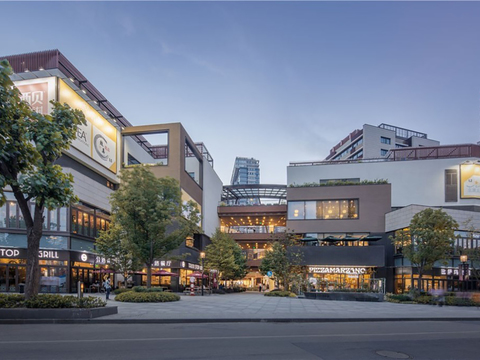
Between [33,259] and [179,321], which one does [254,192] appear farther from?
[33,259]

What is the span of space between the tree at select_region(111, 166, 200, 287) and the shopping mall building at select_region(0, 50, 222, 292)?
2080 mm

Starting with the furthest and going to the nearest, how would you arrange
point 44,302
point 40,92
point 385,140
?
point 385,140
point 40,92
point 44,302

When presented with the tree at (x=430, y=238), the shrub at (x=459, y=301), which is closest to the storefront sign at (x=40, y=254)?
the tree at (x=430, y=238)

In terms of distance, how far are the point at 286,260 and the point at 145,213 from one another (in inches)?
730

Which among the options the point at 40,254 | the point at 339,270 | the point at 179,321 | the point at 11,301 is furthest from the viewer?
the point at 339,270

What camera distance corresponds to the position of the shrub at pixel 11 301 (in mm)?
15117

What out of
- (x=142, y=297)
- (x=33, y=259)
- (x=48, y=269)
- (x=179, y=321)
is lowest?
(x=48, y=269)

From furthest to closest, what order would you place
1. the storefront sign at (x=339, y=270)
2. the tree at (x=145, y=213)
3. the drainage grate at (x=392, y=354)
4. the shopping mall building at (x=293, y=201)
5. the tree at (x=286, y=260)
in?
the storefront sign at (x=339, y=270), the tree at (x=286, y=260), the shopping mall building at (x=293, y=201), the tree at (x=145, y=213), the drainage grate at (x=392, y=354)

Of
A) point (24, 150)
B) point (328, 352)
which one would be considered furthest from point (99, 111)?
point (328, 352)

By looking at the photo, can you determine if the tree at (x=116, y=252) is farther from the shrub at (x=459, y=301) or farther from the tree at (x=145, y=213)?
the shrub at (x=459, y=301)

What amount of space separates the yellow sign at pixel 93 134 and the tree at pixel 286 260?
2219 cm

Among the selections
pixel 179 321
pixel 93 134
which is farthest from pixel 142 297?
pixel 93 134

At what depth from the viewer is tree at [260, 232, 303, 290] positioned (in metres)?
40.4

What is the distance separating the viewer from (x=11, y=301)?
15398 millimetres
